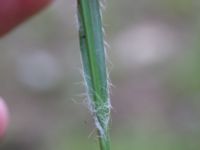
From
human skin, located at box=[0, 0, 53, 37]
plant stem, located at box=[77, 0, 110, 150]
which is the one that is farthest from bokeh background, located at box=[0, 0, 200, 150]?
plant stem, located at box=[77, 0, 110, 150]

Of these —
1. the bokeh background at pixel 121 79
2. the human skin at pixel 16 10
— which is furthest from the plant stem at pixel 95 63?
the bokeh background at pixel 121 79

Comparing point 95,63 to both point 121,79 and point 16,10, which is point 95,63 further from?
point 121,79

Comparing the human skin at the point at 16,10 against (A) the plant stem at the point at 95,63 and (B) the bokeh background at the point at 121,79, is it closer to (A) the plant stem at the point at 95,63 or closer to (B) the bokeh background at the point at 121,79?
(A) the plant stem at the point at 95,63

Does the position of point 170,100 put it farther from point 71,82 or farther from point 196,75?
point 71,82

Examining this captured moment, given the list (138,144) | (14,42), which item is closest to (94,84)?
(138,144)

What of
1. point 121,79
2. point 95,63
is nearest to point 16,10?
point 95,63

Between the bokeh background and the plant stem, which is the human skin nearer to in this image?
the plant stem
